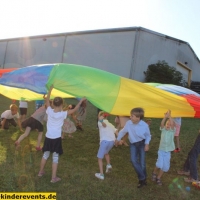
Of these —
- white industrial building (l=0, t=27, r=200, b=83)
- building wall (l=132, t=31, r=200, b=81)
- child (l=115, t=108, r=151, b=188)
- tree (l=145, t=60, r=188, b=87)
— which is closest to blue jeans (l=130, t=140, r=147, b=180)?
child (l=115, t=108, r=151, b=188)

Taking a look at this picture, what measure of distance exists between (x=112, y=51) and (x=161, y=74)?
3496mm

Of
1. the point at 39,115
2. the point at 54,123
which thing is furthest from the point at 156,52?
the point at 54,123

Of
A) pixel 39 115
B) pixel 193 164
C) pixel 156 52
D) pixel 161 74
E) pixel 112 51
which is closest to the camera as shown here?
pixel 193 164

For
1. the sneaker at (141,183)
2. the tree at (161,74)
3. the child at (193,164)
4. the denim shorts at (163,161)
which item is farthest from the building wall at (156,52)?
the sneaker at (141,183)

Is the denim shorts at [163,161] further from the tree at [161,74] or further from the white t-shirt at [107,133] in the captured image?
the tree at [161,74]

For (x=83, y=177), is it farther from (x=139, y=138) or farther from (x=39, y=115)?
(x=39, y=115)

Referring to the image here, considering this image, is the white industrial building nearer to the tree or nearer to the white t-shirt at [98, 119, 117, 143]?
the tree

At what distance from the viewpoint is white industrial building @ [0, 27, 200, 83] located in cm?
1583

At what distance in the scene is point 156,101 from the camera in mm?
4312

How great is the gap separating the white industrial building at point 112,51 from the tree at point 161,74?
1.29 feet

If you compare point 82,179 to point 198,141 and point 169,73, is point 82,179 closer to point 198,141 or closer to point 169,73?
point 198,141

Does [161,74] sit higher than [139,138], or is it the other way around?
[161,74]

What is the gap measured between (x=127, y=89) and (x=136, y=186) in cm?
159

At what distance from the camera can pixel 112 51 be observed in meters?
16.5
